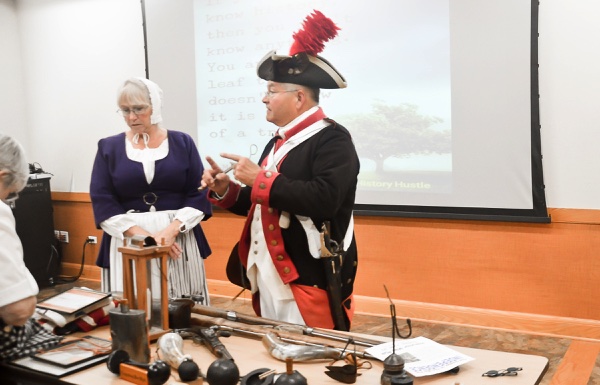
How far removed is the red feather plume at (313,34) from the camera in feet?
7.21

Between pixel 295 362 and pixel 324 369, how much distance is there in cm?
8

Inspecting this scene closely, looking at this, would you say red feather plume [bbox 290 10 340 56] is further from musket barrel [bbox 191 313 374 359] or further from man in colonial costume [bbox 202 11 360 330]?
musket barrel [bbox 191 313 374 359]

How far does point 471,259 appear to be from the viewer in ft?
13.2

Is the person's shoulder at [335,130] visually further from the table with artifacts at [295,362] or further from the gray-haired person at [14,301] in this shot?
the gray-haired person at [14,301]

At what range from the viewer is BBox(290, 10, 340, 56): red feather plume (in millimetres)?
2197

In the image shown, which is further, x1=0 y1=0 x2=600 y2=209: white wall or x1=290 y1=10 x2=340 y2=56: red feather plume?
x1=0 y1=0 x2=600 y2=209: white wall

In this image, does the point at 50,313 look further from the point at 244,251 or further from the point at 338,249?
the point at 338,249

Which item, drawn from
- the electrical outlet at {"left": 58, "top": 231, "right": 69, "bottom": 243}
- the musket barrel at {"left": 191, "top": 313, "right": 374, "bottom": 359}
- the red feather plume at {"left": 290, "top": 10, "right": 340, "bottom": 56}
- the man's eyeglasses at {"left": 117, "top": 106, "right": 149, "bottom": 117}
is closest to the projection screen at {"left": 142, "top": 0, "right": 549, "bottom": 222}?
the man's eyeglasses at {"left": 117, "top": 106, "right": 149, "bottom": 117}

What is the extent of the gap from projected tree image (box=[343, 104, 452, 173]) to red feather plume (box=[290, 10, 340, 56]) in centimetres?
195

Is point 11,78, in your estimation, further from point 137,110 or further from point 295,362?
point 295,362

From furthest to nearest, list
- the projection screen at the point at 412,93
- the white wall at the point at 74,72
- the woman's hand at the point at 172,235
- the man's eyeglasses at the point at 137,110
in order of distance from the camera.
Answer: the white wall at the point at 74,72
the projection screen at the point at 412,93
the man's eyeglasses at the point at 137,110
the woman's hand at the point at 172,235

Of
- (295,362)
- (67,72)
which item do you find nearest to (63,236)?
(67,72)

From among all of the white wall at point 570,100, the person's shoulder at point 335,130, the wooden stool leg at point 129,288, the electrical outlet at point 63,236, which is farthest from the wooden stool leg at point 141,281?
the electrical outlet at point 63,236

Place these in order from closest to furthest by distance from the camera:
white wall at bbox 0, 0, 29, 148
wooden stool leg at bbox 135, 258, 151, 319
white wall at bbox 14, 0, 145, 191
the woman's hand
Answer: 1. wooden stool leg at bbox 135, 258, 151, 319
2. the woman's hand
3. white wall at bbox 14, 0, 145, 191
4. white wall at bbox 0, 0, 29, 148
